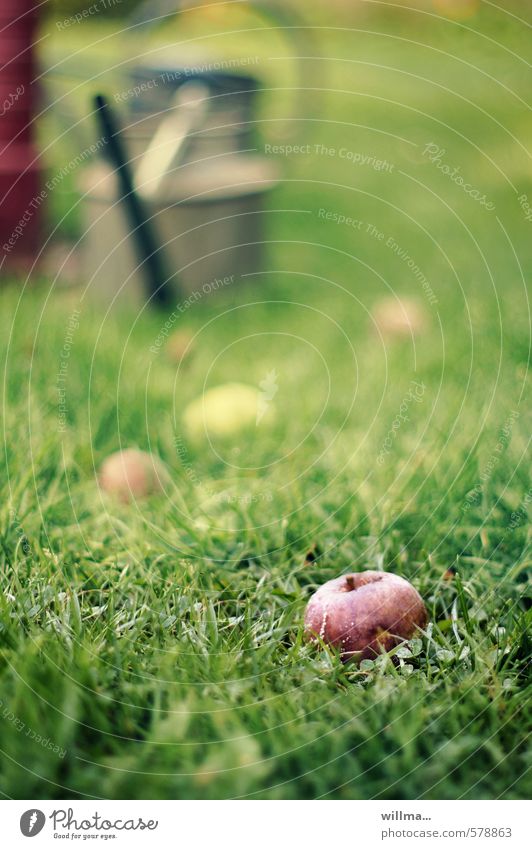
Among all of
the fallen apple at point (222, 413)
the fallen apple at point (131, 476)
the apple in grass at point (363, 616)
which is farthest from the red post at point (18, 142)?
the apple in grass at point (363, 616)

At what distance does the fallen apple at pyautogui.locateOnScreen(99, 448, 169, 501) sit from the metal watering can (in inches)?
60.0

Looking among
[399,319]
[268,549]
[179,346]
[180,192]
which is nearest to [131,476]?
[268,549]

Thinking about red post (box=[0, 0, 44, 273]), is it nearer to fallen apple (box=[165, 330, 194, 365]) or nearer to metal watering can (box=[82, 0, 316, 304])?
metal watering can (box=[82, 0, 316, 304])

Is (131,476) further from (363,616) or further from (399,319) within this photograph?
(399,319)

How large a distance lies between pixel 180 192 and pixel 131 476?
2.01m

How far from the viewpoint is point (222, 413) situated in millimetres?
3100

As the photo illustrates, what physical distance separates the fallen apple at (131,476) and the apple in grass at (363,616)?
2.78ft

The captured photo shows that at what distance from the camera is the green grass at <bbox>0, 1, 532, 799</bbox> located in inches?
62.9

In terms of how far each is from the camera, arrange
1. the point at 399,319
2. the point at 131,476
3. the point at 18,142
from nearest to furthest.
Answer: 1. the point at 131,476
2. the point at 399,319
3. the point at 18,142

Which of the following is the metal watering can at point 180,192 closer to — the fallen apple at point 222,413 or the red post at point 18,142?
the red post at point 18,142

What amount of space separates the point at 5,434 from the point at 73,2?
14.9 feet

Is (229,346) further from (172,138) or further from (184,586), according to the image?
(184,586)

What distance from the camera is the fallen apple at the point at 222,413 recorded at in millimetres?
3064
